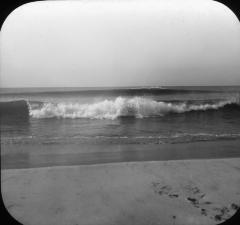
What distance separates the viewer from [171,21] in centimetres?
169

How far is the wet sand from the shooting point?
1.70 metres

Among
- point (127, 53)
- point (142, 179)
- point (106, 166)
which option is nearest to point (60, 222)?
point (106, 166)

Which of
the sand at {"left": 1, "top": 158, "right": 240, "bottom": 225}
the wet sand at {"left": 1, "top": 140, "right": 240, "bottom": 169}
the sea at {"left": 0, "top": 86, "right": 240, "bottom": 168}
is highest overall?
the sea at {"left": 0, "top": 86, "right": 240, "bottom": 168}

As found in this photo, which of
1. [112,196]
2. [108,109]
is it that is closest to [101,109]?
[108,109]

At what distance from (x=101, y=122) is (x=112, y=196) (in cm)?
49

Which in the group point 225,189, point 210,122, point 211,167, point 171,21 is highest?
point 171,21

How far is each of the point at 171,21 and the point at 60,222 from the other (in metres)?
1.50

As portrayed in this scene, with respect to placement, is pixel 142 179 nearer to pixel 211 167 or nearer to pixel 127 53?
pixel 211 167

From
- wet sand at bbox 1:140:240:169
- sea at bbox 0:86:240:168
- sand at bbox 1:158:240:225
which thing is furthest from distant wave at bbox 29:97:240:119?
sand at bbox 1:158:240:225

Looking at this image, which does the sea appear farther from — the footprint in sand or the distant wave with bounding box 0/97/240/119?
the footprint in sand

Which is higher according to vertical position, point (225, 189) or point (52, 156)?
point (52, 156)

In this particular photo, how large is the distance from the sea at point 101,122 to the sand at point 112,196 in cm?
8

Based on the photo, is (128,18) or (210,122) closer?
(128,18)

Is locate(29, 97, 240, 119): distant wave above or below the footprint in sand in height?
above
